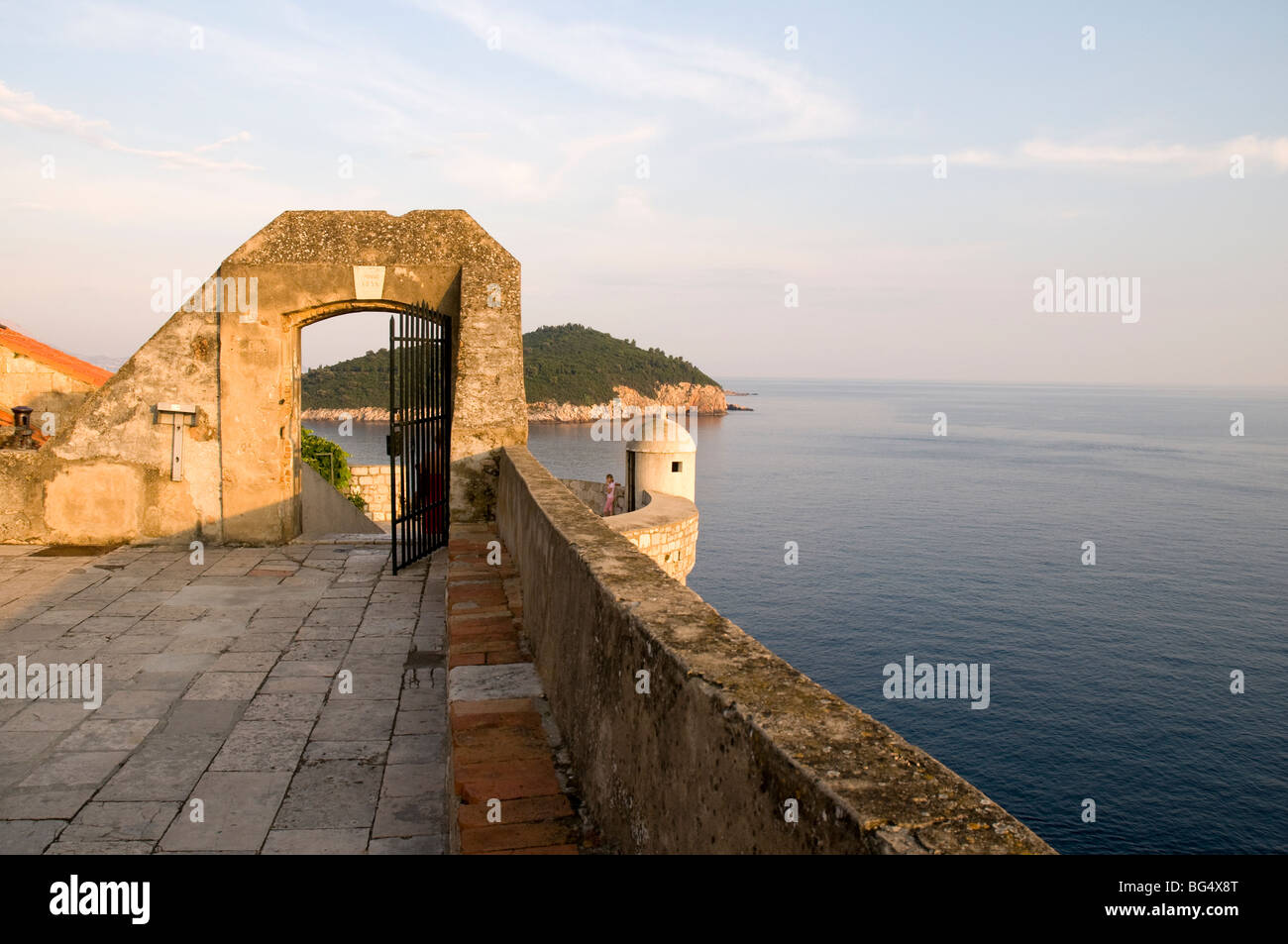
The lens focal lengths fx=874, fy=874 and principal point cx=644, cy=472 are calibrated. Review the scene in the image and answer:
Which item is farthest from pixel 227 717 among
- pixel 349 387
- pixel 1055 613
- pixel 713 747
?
Answer: pixel 349 387

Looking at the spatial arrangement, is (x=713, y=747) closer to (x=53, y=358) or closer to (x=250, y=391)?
(x=250, y=391)

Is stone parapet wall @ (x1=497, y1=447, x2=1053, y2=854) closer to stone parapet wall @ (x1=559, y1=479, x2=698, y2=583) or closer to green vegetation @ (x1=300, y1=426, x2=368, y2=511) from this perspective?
stone parapet wall @ (x1=559, y1=479, x2=698, y2=583)

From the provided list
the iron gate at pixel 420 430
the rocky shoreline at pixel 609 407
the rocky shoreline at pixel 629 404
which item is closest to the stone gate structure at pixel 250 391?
the iron gate at pixel 420 430

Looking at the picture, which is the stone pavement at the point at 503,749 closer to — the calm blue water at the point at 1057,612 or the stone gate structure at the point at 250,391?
the stone gate structure at the point at 250,391

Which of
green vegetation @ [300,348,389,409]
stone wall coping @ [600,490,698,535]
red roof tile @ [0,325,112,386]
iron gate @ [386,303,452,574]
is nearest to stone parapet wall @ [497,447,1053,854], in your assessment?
iron gate @ [386,303,452,574]

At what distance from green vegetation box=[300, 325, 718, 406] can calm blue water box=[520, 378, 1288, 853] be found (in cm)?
2344

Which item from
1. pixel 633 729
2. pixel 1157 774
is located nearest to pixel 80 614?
pixel 633 729

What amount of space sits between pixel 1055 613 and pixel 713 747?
134 feet

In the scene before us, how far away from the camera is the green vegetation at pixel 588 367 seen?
349 feet

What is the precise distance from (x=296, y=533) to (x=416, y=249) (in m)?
2.99

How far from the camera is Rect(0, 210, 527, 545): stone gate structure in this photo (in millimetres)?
7719

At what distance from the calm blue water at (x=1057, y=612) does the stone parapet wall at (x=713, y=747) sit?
23.9 m

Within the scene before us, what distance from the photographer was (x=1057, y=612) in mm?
38219
